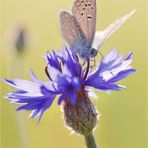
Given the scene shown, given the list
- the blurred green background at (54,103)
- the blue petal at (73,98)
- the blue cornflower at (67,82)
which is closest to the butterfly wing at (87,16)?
the blue cornflower at (67,82)

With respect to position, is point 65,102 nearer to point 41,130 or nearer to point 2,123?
point 41,130

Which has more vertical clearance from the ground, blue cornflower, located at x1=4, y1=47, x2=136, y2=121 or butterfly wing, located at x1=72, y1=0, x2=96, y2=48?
butterfly wing, located at x1=72, y1=0, x2=96, y2=48

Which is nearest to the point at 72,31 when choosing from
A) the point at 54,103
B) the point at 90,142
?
the point at 90,142

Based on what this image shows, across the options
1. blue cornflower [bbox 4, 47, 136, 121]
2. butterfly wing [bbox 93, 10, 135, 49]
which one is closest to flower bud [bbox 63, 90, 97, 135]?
blue cornflower [bbox 4, 47, 136, 121]

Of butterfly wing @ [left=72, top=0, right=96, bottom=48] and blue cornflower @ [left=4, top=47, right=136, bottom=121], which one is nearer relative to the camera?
blue cornflower @ [left=4, top=47, right=136, bottom=121]

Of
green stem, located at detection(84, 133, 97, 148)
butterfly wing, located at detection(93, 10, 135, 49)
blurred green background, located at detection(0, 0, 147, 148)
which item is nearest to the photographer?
green stem, located at detection(84, 133, 97, 148)

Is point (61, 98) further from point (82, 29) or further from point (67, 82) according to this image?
point (82, 29)

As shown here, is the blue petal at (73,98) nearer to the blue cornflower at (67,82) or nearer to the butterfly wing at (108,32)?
the blue cornflower at (67,82)

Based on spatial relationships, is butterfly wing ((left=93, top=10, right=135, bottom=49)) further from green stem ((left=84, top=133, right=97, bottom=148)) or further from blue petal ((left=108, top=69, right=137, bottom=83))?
green stem ((left=84, top=133, right=97, bottom=148))
